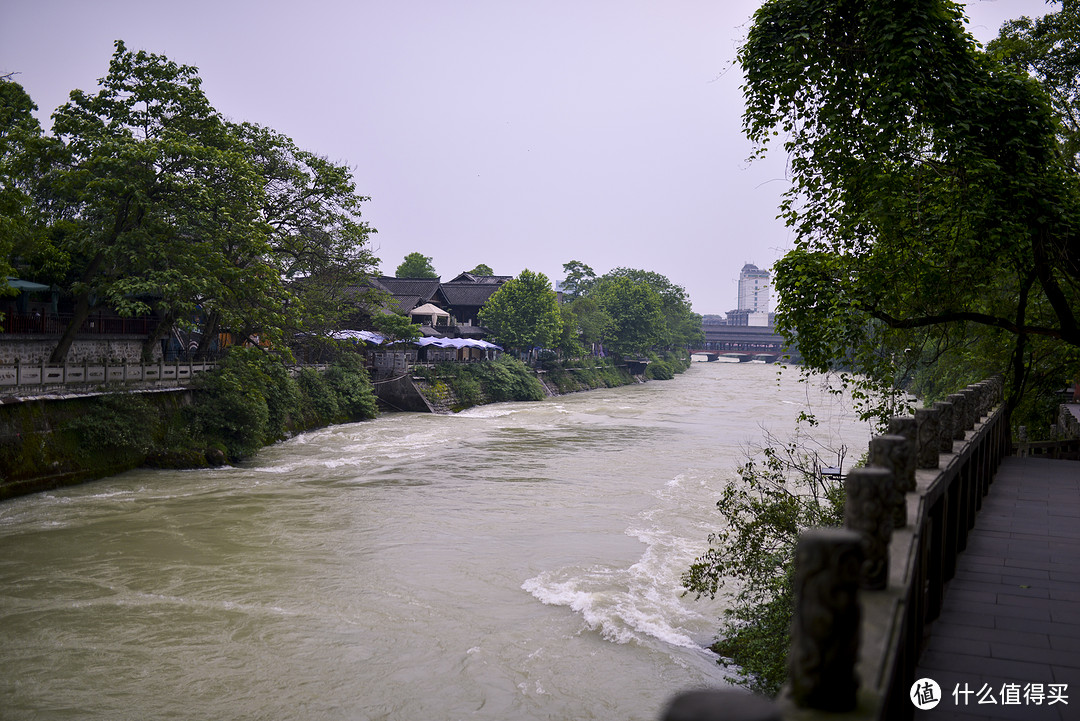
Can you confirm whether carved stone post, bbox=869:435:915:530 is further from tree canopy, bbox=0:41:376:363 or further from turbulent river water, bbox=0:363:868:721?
tree canopy, bbox=0:41:376:363

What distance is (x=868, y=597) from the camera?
3.37 meters

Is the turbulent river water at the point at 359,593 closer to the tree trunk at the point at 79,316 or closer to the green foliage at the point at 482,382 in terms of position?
the tree trunk at the point at 79,316

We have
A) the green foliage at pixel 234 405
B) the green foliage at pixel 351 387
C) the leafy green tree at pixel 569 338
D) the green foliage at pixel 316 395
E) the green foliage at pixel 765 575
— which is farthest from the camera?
the leafy green tree at pixel 569 338

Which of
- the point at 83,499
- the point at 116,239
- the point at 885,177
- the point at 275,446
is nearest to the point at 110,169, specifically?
the point at 116,239

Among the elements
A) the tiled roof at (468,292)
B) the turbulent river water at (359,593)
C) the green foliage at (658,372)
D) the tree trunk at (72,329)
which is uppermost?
the tiled roof at (468,292)

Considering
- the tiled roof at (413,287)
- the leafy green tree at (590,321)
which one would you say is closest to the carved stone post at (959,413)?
the tiled roof at (413,287)

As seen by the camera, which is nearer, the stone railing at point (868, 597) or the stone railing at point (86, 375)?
the stone railing at point (868, 597)

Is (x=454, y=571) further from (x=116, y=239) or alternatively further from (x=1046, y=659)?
(x=116, y=239)

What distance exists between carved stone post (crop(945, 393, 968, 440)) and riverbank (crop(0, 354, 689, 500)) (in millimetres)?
18686

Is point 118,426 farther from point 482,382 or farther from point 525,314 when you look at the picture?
point 525,314

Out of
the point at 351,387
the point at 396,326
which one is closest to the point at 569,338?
the point at 396,326

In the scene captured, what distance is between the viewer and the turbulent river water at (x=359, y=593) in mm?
9648

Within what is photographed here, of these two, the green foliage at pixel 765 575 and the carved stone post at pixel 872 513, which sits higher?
the carved stone post at pixel 872 513

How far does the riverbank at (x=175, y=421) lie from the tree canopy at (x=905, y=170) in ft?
56.4
